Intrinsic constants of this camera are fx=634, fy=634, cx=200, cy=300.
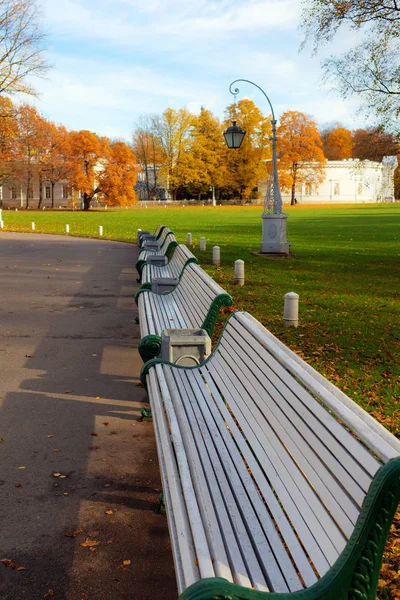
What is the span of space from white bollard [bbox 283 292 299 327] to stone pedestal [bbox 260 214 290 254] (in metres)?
10.3

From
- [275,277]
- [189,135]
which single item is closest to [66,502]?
[275,277]

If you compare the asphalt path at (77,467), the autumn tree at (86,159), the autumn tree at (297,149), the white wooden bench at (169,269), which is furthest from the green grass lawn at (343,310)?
the autumn tree at (297,149)

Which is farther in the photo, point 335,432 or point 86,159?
point 86,159

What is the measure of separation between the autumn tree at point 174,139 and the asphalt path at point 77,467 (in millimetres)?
79455

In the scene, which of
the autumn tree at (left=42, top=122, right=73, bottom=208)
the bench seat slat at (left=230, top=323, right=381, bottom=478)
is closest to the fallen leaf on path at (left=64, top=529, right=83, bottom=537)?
the bench seat slat at (left=230, top=323, right=381, bottom=478)

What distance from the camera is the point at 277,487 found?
8.98 ft

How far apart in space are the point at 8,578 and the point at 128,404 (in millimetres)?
2656

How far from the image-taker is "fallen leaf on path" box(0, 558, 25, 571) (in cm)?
315

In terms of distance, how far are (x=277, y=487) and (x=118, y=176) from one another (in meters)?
72.7

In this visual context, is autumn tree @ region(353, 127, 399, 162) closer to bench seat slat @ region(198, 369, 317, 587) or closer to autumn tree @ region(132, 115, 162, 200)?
bench seat slat @ region(198, 369, 317, 587)

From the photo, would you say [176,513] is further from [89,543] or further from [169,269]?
[169,269]

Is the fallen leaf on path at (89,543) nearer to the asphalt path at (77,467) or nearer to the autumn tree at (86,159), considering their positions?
the asphalt path at (77,467)

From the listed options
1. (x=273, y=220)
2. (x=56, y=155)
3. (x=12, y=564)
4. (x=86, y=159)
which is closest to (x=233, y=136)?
A: (x=273, y=220)

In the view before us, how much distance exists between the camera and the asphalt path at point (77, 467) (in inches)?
123
